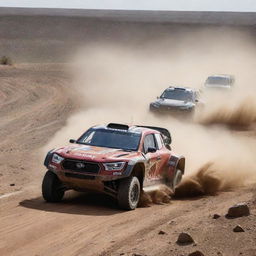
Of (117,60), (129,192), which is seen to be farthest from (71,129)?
(117,60)

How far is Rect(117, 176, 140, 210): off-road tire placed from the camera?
12.9 metres

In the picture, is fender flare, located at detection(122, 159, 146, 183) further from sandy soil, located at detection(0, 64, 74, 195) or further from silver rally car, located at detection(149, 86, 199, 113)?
silver rally car, located at detection(149, 86, 199, 113)

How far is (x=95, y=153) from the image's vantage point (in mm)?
13312

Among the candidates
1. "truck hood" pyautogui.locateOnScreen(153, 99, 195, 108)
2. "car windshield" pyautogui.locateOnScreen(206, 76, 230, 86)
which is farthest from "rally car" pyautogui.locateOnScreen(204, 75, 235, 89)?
"truck hood" pyautogui.locateOnScreen(153, 99, 195, 108)

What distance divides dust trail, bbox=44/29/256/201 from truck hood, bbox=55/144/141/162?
3.00 meters

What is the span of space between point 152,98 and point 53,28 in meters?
65.6

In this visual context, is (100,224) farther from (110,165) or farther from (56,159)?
(56,159)

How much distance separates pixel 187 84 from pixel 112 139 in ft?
105

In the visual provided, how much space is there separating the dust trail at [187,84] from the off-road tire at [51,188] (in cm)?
378

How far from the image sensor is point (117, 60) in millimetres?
62250

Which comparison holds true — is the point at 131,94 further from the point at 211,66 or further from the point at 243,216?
the point at 243,216

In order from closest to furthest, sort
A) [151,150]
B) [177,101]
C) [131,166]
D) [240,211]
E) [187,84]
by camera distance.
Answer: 1. [240,211]
2. [131,166]
3. [151,150]
4. [177,101]
5. [187,84]

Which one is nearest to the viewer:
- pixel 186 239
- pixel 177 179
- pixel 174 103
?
pixel 186 239

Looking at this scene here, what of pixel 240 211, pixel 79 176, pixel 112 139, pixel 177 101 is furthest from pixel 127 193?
pixel 177 101
